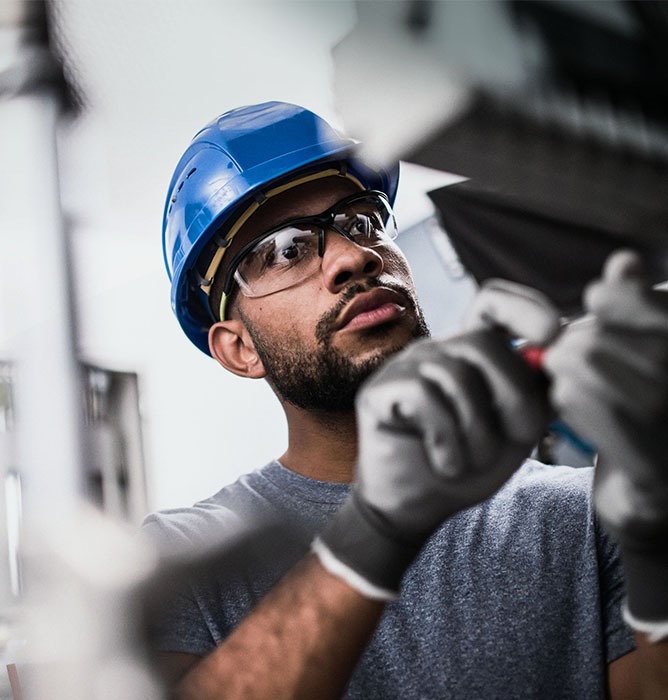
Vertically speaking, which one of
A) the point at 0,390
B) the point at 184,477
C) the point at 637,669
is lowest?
the point at 637,669

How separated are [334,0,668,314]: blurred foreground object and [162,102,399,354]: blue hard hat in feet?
0.82

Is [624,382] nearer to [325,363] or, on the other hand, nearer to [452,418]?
[452,418]

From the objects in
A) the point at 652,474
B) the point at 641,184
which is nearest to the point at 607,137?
the point at 641,184

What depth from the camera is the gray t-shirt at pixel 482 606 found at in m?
0.81

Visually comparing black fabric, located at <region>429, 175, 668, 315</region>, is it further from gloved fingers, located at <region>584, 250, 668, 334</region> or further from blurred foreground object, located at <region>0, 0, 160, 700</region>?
blurred foreground object, located at <region>0, 0, 160, 700</region>

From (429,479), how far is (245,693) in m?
0.27

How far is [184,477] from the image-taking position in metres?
0.72

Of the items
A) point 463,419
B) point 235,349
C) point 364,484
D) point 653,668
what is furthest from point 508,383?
point 235,349

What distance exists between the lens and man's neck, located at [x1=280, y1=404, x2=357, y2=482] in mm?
973

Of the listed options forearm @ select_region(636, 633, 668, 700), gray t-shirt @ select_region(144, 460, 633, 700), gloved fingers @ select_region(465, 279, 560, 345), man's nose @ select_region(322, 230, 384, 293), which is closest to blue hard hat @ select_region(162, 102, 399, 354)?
man's nose @ select_region(322, 230, 384, 293)

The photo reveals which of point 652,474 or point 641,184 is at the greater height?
point 641,184

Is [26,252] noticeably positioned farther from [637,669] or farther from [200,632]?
[637,669]

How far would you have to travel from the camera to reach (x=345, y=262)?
91cm

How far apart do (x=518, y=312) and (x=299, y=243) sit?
20.4 inches
